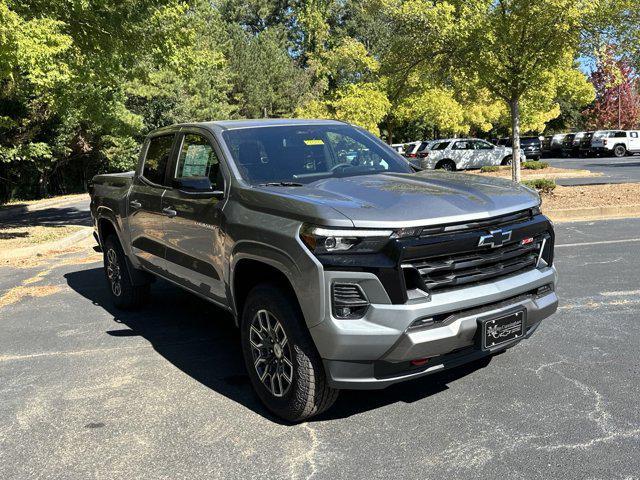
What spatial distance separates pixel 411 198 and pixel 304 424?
5.02 feet

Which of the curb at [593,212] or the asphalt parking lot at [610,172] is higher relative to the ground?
the curb at [593,212]

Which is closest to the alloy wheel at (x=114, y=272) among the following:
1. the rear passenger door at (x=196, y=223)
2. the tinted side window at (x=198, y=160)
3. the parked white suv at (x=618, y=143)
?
the rear passenger door at (x=196, y=223)

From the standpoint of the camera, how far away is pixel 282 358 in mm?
3615

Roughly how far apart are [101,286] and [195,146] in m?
3.85

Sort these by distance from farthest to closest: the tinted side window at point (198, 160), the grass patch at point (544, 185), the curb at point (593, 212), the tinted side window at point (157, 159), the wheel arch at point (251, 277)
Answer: the grass patch at point (544, 185)
the curb at point (593, 212)
the tinted side window at point (157, 159)
the tinted side window at point (198, 160)
the wheel arch at point (251, 277)

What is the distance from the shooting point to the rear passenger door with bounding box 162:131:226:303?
14.0ft

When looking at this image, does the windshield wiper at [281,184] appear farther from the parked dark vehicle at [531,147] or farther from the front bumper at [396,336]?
the parked dark vehicle at [531,147]

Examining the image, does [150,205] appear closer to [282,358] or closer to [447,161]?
[282,358]

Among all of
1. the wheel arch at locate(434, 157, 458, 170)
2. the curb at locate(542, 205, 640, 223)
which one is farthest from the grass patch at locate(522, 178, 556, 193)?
the wheel arch at locate(434, 157, 458, 170)

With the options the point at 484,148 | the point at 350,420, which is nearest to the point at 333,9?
the point at 484,148

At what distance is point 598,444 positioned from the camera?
3242 millimetres

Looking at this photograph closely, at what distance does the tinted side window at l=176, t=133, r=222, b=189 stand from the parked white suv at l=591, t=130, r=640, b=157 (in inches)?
1520

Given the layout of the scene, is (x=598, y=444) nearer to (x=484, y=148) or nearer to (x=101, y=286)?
(x=101, y=286)

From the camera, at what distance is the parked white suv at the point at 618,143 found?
38125 mm
